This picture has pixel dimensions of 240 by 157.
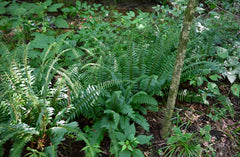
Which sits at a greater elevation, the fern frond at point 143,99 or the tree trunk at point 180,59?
the tree trunk at point 180,59

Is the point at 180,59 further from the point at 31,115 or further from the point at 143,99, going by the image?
the point at 31,115

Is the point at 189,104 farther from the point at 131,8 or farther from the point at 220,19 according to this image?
the point at 131,8

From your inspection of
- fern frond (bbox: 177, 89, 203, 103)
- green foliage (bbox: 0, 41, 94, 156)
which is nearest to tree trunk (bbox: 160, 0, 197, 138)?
fern frond (bbox: 177, 89, 203, 103)

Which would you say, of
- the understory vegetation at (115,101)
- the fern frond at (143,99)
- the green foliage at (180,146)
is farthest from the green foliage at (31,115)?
the green foliage at (180,146)

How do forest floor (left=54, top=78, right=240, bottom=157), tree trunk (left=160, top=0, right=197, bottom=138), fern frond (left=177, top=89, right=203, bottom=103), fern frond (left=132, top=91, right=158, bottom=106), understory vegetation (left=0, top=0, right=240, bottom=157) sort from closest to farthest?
tree trunk (left=160, top=0, right=197, bottom=138), understory vegetation (left=0, top=0, right=240, bottom=157), forest floor (left=54, top=78, right=240, bottom=157), fern frond (left=132, top=91, right=158, bottom=106), fern frond (left=177, top=89, right=203, bottom=103)

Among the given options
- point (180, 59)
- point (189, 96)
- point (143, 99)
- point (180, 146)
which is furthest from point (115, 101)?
point (189, 96)

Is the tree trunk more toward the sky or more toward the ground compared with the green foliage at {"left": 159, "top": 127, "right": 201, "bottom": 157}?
more toward the sky

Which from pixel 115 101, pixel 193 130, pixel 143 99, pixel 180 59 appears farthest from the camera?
pixel 193 130

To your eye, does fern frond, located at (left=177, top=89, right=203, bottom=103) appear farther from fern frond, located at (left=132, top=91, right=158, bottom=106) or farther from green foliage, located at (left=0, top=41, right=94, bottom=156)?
green foliage, located at (left=0, top=41, right=94, bottom=156)

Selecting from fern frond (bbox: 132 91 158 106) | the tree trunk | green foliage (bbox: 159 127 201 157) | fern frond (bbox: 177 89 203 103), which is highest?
the tree trunk

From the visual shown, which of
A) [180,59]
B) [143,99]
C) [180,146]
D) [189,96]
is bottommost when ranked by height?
[180,146]

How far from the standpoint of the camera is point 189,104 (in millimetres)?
2793

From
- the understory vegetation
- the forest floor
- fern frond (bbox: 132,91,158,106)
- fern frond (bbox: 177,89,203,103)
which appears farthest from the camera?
fern frond (bbox: 177,89,203,103)

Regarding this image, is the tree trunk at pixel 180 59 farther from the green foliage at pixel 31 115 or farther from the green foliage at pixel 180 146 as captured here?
the green foliage at pixel 31 115
